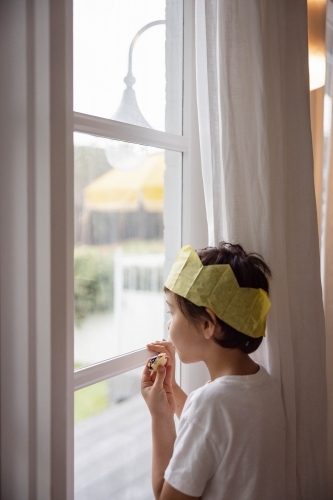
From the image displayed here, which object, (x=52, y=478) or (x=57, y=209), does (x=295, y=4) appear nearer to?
(x=57, y=209)

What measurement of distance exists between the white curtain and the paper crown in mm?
148

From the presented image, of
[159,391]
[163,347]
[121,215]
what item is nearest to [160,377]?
[159,391]

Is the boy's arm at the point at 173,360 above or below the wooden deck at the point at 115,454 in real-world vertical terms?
above

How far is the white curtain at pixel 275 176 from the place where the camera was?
1205mm

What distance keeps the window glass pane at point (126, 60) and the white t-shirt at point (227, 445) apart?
70 centimetres

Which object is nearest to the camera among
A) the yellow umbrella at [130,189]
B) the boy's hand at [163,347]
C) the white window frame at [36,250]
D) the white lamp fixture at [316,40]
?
the white window frame at [36,250]

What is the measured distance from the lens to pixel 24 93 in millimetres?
953

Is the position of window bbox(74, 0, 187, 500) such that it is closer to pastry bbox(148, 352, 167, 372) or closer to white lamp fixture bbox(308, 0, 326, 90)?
pastry bbox(148, 352, 167, 372)

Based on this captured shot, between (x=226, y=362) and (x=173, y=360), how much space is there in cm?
20

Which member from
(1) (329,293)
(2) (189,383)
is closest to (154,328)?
(2) (189,383)

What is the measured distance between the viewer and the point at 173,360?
128cm

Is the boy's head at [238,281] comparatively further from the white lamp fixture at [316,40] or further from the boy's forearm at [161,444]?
the white lamp fixture at [316,40]

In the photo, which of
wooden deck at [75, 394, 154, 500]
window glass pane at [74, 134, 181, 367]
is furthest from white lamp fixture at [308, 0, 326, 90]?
wooden deck at [75, 394, 154, 500]

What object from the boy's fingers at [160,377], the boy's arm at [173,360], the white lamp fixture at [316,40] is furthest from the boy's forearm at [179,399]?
the white lamp fixture at [316,40]
